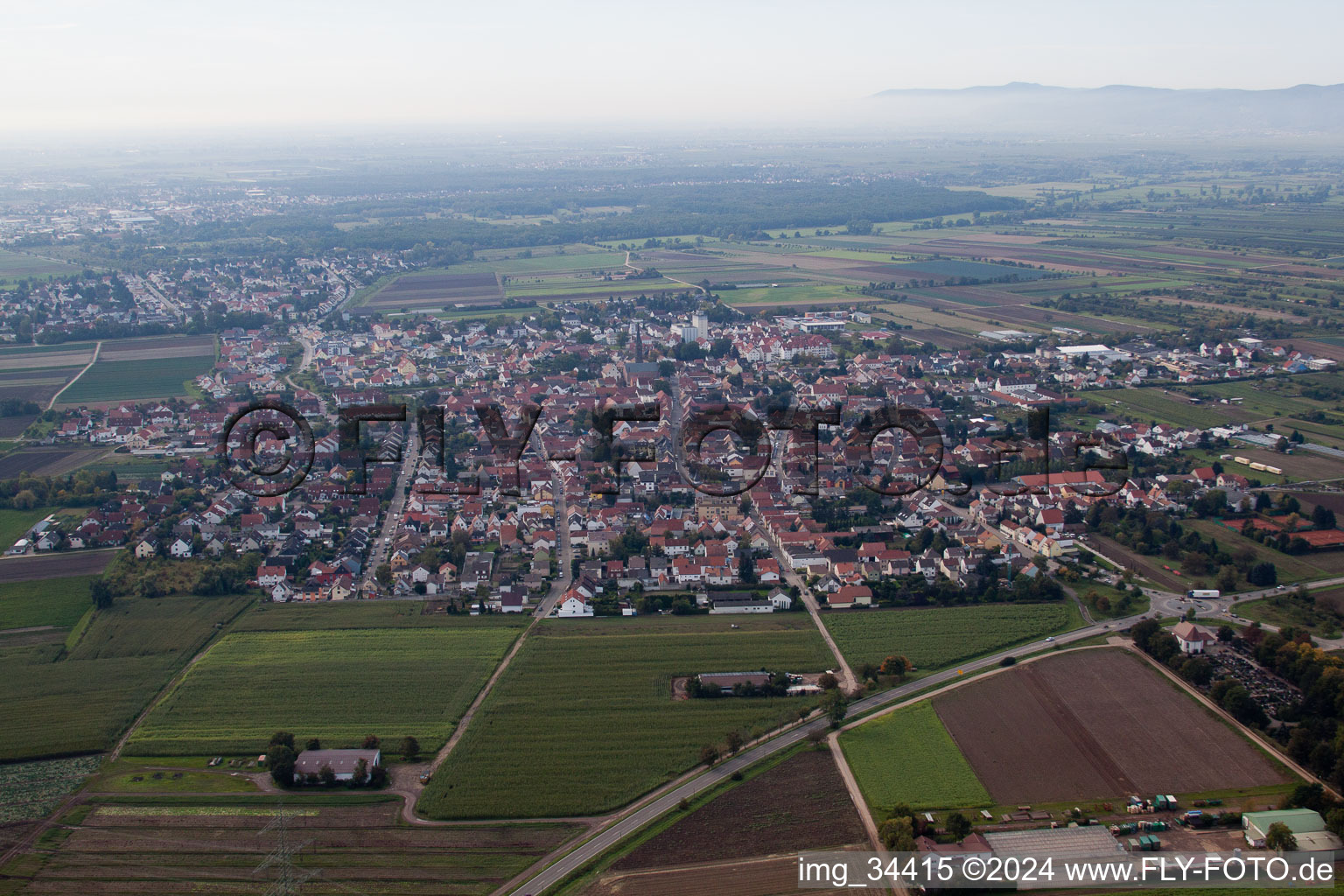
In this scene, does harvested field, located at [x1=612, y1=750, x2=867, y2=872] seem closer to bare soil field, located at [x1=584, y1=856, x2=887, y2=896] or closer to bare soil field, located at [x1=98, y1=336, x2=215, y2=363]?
bare soil field, located at [x1=584, y1=856, x2=887, y2=896]

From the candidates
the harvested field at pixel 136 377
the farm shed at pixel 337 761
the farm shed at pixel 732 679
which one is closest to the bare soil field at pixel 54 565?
the farm shed at pixel 337 761

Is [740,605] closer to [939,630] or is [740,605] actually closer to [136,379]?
[939,630]

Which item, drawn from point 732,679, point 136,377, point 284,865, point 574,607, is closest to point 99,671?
point 284,865

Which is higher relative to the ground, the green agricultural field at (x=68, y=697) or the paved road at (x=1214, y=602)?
the paved road at (x=1214, y=602)

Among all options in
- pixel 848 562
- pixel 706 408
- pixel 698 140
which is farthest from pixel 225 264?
pixel 698 140

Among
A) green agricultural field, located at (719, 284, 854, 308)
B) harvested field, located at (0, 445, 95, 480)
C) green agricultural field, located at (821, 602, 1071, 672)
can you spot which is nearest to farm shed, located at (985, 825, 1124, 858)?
green agricultural field, located at (821, 602, 1071, 672)

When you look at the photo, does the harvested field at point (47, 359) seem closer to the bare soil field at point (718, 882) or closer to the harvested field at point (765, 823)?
the harvested field at point (765, 823)

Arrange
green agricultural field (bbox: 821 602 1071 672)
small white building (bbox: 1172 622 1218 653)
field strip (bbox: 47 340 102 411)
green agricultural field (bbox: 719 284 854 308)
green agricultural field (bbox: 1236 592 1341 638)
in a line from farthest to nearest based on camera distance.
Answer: green agricultural field (bbox: 719 284 854 308), field strip (bbox: 47 340 102 411), green agricultural field (bbox: 1236 592 1341 638), green agricultural field (bbox: 821 602 1071 672), small white building (bbox: 1172 622 1218 653)
